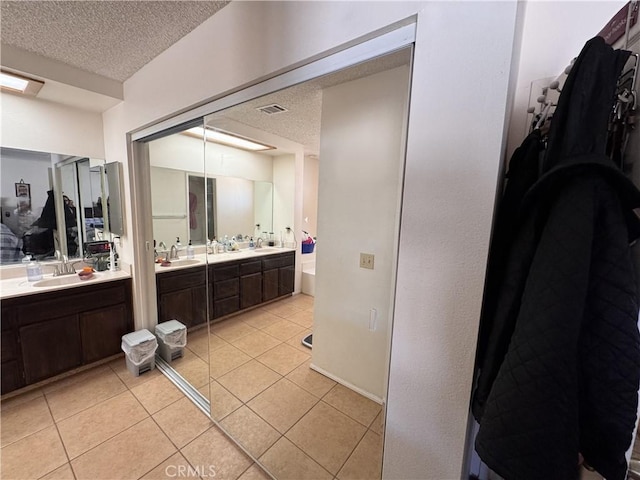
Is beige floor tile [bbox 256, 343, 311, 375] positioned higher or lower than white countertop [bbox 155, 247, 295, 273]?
lower

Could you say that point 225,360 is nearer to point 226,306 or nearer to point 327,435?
point 226,306

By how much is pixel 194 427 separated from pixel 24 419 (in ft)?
3.97

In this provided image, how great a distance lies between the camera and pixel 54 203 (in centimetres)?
233

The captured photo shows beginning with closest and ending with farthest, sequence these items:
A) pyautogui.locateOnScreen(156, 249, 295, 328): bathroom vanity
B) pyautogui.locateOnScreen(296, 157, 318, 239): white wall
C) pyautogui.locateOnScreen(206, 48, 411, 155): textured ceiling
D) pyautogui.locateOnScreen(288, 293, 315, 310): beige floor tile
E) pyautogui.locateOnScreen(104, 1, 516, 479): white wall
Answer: pyautogui.locateOnScreen(104, 1, 516, 479): white wall < pyautogui.locateOnScreen(206, 48, 411, 155): textured ceiling < pyautogui.locateOnScreen(156, 249, 295, 328): bathroom vanity < pyautogui.locateOnScreen(288, 293, 315, 310): beige floor tile < pyautogui.locateOnScreen(296, 157, 318, 239): white wall

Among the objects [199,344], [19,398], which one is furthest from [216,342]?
[19,398]

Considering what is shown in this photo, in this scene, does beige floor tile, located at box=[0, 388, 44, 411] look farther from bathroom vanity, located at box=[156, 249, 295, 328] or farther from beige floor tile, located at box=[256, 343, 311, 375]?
beige floor tile, located at box=[256, 343, 311, 375]

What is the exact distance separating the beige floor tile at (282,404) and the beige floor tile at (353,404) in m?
0.16

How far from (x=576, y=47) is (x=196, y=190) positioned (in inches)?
134

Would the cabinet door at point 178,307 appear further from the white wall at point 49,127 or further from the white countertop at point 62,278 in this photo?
the white wall at point 49,127

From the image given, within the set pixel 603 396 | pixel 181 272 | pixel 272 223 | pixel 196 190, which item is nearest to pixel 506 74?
pixel 603 396

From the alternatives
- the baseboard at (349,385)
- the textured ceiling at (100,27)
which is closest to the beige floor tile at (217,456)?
the baseboard at (349,385)

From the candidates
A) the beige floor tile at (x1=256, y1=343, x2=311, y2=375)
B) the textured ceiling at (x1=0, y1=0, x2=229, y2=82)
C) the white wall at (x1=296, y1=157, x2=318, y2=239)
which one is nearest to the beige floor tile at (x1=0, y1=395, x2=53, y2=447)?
the beige floor tile at (x1=256, y1=343, x2=311, y2=375)

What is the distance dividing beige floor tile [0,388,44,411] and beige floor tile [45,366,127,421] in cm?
7

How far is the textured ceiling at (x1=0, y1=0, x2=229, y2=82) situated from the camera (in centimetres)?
135
